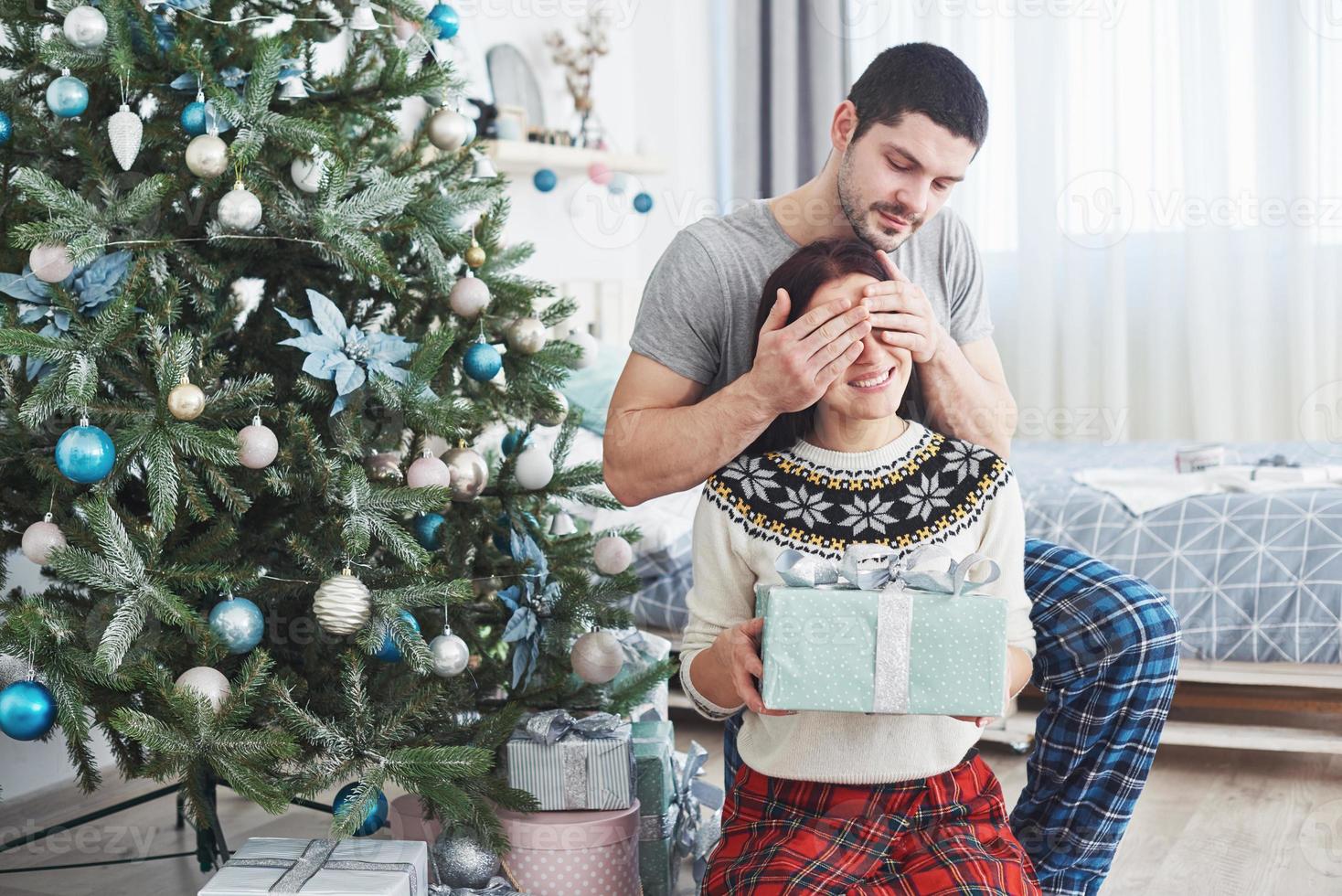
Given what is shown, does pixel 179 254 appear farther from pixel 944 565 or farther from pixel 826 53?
pixel 826 53

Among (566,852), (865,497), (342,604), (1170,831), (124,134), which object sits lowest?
(1170,831)

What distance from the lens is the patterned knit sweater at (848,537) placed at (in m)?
1.30

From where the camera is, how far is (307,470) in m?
1.56

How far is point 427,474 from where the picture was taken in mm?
1584

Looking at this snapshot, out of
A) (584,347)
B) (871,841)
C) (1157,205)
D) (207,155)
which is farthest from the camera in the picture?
(1157,205)

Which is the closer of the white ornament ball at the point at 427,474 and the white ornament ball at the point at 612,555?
the white ornament ball at the point at 427,474

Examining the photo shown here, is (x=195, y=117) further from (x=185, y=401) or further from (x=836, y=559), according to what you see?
(x=836, y=559)

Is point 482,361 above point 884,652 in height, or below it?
above

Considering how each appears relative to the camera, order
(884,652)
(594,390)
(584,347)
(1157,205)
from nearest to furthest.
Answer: (884,652)
(584,347)
(594,390)
(1157,205)

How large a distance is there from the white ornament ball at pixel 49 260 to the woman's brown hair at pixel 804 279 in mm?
824

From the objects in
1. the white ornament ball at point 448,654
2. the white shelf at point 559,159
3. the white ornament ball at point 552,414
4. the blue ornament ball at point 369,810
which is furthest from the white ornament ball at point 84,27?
the white shelf at point 559,159

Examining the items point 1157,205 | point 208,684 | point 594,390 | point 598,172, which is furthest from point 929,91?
point 1157,205

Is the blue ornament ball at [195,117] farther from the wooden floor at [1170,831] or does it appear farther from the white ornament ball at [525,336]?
the wooden floor at [1170,831]

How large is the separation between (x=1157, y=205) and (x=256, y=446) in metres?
3.31
